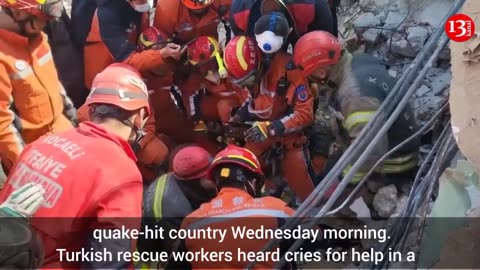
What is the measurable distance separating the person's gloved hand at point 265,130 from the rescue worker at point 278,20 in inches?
18.6

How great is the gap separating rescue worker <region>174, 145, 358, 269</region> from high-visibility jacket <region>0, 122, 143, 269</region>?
703mm

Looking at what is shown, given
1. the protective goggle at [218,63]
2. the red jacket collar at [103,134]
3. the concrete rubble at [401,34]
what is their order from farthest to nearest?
the protective goggle at [218,63], the concrete rubble at [401,34], the red jacket collar at [103,134]

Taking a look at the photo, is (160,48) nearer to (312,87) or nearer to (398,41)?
(312,87)

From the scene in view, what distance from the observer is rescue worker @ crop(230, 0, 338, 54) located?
483 cm

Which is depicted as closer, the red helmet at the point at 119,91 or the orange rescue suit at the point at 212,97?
the red helmet at the point at 119,91

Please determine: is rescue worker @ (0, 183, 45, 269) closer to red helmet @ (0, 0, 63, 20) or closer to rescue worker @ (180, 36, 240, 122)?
red helmet @ (0, 0, 63, 20)

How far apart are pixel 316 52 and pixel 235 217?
5.01 feet

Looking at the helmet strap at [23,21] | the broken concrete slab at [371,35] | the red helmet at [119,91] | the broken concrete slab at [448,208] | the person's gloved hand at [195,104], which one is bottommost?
the person's gloved hand at [195,104]

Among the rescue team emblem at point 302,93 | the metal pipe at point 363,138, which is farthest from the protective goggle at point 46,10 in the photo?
the metal pipe at point 363,138

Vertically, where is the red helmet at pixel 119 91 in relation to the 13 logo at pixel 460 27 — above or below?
below

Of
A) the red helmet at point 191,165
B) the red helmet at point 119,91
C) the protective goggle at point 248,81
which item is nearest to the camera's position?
the red helmet at point 119,91

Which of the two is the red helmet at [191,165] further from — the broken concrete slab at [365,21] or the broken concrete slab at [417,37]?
the broken concrete slab at [365,21]

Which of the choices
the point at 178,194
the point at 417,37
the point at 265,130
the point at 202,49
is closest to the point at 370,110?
the point at 265,130

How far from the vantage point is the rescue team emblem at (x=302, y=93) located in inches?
192
